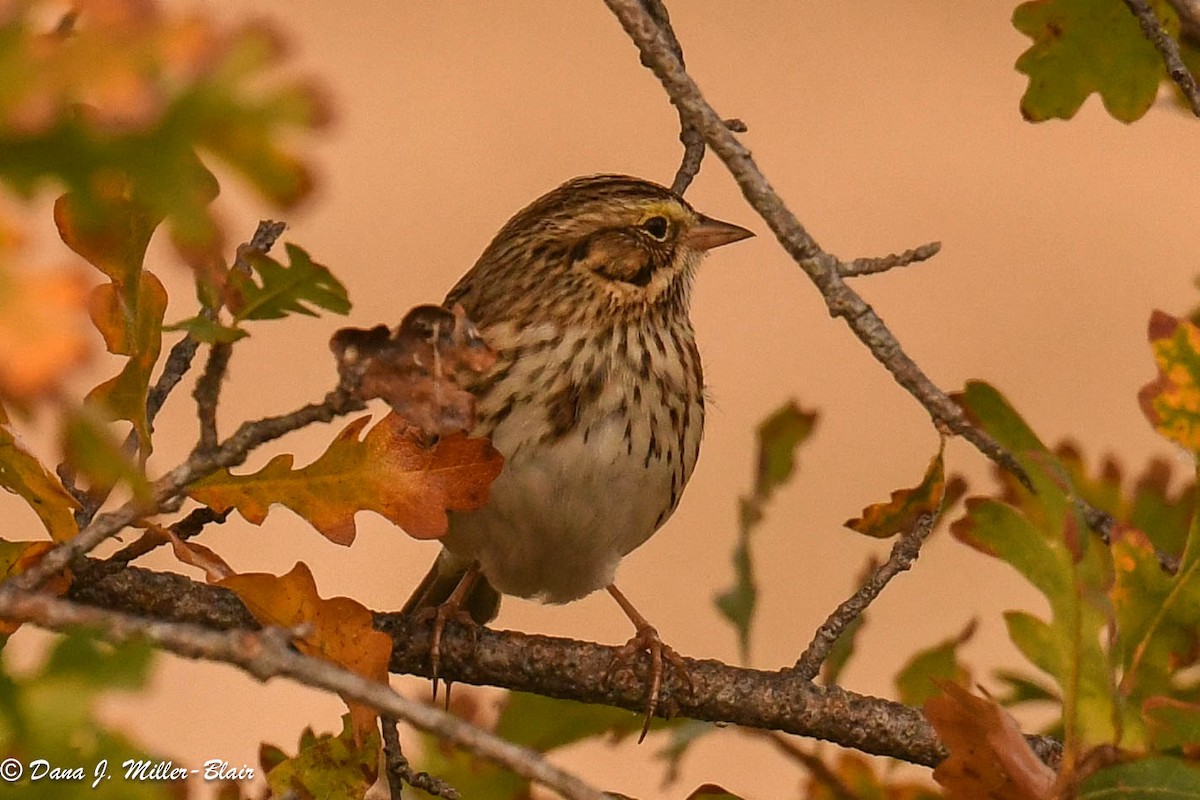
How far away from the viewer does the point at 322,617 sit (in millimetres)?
949

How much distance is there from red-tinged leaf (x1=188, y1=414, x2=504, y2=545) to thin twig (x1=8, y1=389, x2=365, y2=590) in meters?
0.13

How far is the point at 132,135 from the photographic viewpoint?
1.51 ft

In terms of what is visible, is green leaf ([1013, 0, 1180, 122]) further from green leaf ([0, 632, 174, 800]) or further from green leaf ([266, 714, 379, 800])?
green leaf ([0, 632, 174, 800])

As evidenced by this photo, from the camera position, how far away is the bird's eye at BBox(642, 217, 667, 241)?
6.28ft

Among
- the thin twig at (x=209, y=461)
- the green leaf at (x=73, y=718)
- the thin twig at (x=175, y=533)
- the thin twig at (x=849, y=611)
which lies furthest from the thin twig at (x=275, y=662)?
the thin twig at (x=849, y=611)

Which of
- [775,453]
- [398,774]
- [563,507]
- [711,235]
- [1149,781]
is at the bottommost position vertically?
[1149,781]

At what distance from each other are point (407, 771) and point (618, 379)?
24.9 inches

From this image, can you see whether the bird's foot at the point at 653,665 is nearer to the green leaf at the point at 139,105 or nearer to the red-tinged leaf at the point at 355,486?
the red-tinged leaf at the point at 355,486

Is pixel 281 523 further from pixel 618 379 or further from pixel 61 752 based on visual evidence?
pixel 61 752

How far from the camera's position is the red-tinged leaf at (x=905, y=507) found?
1166mm

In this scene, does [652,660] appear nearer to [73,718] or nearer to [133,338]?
[133,338]

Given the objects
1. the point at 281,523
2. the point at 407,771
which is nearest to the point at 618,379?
the point at 407,771

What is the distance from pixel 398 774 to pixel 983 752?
0.53 meters

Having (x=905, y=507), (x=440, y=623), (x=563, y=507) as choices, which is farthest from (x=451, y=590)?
(x=905, y=507)
